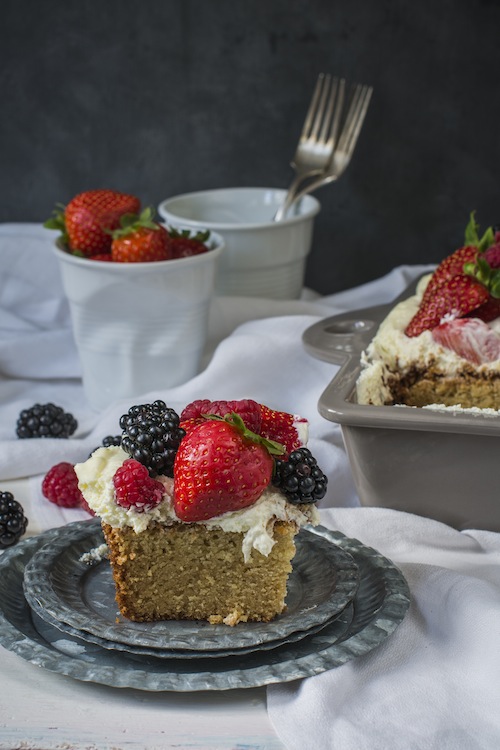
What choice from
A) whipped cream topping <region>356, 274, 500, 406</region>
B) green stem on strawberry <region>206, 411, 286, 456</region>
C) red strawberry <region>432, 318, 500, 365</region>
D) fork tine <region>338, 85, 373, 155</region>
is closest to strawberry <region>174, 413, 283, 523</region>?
green stem on strawberry <region>206, 411, 286, 456</region>

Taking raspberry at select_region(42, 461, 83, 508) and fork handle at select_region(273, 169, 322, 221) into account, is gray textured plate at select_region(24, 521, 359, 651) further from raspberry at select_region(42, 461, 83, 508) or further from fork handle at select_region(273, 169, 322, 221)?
fork handle at select_region(273, 169, 322, 221)

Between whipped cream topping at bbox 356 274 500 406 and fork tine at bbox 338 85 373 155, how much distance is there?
2.85ft

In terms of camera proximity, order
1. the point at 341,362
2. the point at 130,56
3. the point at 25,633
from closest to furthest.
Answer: the point at 25,633 → the point at 341,362 → the point at 130,56

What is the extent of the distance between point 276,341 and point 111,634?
3.57 feet

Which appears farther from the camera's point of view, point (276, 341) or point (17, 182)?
point (17, 182)

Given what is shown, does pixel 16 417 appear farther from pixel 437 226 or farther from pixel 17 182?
pixel 437 226

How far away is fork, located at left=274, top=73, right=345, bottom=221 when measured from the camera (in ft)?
8.76

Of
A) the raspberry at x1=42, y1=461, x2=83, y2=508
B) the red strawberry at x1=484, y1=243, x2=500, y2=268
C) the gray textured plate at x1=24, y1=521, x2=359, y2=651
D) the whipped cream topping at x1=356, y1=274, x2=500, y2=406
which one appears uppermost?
the red strawberry at x1=484, y1=243, x2=500, y2=268

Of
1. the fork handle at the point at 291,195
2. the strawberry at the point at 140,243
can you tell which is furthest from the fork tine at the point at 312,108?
the strawberry at the point at 140,243

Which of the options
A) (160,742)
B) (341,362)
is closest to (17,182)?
(341,362)

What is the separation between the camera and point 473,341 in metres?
1.84

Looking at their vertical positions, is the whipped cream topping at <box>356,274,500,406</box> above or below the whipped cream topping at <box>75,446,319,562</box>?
below

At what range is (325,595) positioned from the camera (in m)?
1.36

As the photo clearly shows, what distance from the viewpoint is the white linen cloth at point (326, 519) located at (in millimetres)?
1172
